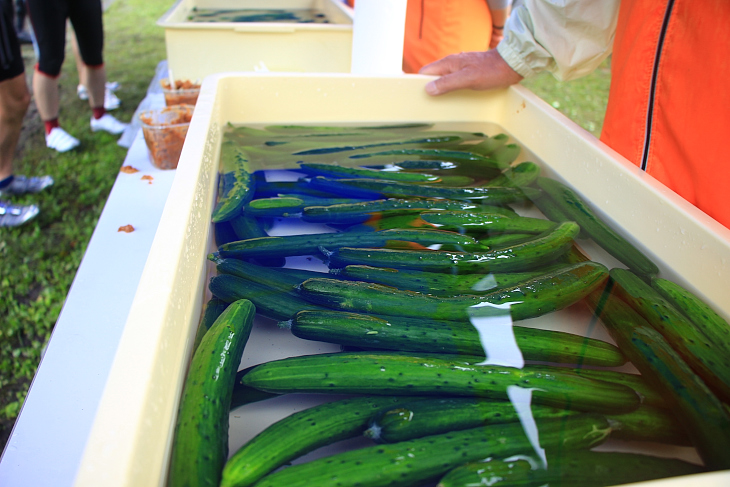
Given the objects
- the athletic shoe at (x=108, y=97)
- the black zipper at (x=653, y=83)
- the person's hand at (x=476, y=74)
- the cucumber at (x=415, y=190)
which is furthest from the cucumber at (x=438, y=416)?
the athletic shoe at (x=108, y=97)

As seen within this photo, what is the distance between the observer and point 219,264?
36.9 inches

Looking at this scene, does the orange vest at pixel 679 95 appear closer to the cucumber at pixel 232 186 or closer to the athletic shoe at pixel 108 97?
the cucumber at pixel 232 186

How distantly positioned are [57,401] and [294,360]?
452 mm

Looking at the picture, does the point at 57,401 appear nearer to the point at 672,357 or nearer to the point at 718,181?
the point at 672,357

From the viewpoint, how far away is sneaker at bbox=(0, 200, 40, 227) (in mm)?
2354

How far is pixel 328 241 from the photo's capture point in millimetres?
1028

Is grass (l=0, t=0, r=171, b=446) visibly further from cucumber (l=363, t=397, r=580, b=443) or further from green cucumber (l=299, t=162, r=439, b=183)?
cucumber (l=363, t=397, r=580, b=443)

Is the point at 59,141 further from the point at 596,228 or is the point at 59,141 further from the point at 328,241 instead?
the point at 596,228

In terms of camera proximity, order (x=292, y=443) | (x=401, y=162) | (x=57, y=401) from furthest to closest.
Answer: (x=401, y=162)
(x=57, y=401)
(x=292, y=443)

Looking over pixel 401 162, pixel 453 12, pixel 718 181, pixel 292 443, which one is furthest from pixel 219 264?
pixel 453 12

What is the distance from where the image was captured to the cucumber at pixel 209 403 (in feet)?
1.90

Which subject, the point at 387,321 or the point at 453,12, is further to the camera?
the point at 453,12

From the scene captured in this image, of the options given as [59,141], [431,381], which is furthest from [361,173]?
[59,141]

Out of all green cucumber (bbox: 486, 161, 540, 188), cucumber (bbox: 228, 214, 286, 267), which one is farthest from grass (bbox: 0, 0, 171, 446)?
green cucumber (bbox: 486, 161, 540, 188)
